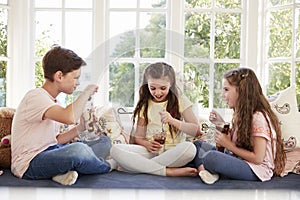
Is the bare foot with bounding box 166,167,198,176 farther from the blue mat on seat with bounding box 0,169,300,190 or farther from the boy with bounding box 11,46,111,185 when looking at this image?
the boy with bounding box 11,46,111,185

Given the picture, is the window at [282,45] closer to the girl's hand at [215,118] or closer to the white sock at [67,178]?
the girl's hand at [215,118]

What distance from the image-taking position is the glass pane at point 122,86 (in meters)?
2.70

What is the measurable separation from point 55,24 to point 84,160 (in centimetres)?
150

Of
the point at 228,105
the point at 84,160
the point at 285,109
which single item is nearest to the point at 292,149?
the point at 285,109

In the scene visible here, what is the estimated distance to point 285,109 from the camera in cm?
296

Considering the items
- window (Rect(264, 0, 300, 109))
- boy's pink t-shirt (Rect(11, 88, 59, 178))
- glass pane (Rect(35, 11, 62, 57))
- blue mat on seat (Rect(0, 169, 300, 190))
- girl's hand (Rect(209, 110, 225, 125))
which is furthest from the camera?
glass pane (Rect(35, 11, 62, 57))

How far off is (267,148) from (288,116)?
39cm

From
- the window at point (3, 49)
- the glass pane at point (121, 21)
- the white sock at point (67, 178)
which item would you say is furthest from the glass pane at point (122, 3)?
the white sock at point (67, 178)

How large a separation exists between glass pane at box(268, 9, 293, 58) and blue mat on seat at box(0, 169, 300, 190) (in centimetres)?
120

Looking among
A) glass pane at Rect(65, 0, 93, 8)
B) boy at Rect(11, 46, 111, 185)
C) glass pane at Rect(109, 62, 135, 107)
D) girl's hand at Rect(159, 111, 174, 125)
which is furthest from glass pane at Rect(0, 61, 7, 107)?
girl's hand at Rect(159, 111, 174, 125)

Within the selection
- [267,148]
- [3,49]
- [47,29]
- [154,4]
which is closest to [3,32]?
[3,49]

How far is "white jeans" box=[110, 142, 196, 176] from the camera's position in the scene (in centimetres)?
262

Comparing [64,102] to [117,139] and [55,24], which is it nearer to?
[117,139]

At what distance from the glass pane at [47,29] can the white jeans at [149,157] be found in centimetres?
132
